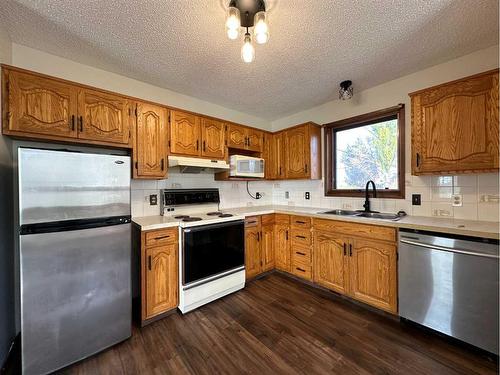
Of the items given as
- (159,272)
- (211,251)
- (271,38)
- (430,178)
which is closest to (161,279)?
(159,272)

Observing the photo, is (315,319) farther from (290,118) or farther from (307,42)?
(290,118)

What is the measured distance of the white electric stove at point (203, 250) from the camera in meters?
2.08

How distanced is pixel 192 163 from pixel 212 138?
523 millimetres

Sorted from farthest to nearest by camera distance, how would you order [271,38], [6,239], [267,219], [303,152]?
[303,152] < [267,219] < [271,38] < [6,239]

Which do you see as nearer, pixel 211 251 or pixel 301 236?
pixel 211 251

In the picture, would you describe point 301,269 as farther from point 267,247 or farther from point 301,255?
point 267,247

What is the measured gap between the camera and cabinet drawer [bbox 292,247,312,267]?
2.60 meters

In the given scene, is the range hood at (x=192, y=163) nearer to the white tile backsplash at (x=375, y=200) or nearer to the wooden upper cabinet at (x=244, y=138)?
the white tile backsplash at (x=375, y=200)

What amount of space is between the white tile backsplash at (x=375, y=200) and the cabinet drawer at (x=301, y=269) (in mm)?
893

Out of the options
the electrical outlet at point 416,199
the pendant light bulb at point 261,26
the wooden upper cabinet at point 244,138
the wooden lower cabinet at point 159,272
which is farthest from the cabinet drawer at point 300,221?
the pendant light bulb at point 261,26

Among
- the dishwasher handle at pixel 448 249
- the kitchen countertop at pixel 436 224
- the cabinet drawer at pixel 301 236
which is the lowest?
the cabinet drawer at pixel 301 236

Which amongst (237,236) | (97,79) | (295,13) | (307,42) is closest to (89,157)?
(97,79)

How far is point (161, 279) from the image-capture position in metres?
1.98

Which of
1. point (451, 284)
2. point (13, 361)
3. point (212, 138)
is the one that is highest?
point (212, 138)
